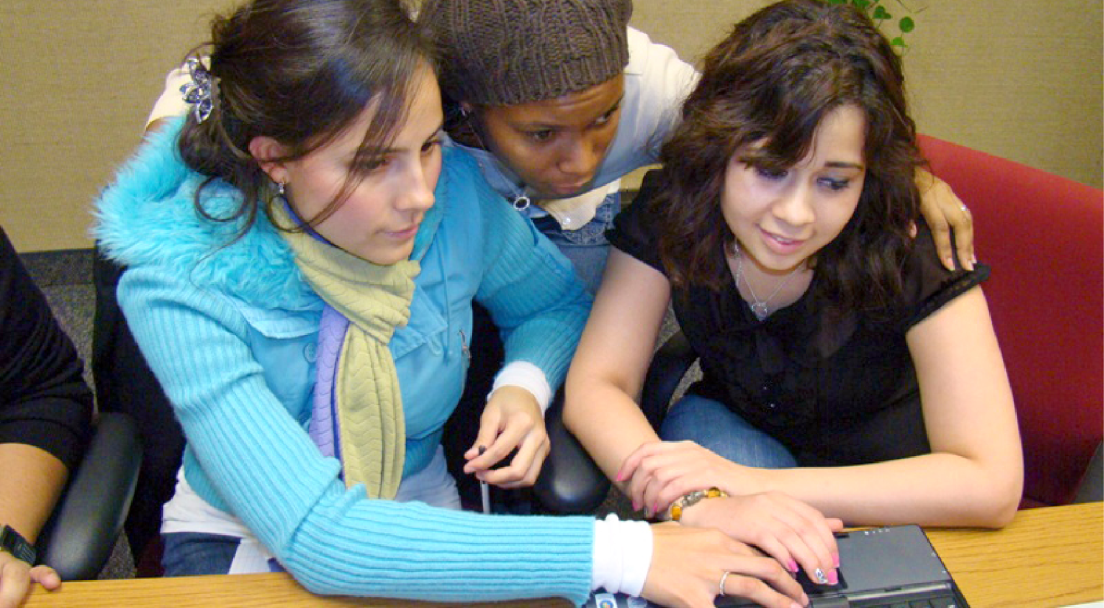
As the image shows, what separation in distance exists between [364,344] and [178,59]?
1714 mm

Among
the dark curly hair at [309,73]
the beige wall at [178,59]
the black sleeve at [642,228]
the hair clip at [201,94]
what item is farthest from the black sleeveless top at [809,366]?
the beige wall at [178,59]

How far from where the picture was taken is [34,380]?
110cm

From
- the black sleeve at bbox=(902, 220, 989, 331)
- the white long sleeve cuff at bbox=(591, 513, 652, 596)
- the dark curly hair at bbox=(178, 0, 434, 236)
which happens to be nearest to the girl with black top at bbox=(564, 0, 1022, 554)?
the black sleeve at bbox=(902, 220, 989, 331)

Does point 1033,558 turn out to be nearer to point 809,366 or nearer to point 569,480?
point 809,366

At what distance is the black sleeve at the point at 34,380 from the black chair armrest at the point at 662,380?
2.55 feet

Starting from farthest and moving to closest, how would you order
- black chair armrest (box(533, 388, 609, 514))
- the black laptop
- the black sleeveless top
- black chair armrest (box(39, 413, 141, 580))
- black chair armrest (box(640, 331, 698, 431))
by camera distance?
black chair armrest (box(640, 331, 698, 431)) → the black sleeveless top → black chair armrest (box(533, 388, 609, 514)) → black chair armrest (box(39, 413, 141, 580)) → the black laptop

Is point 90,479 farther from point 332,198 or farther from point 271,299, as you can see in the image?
point 332,198

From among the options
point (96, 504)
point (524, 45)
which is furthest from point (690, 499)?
point (96, 504)

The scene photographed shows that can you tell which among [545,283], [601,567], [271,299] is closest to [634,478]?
[601,567]

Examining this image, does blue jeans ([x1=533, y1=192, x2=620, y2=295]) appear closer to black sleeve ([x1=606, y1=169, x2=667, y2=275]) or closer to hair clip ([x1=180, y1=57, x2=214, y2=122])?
black sleeve ([x1=606, y1=169, x2=667, y2=275])

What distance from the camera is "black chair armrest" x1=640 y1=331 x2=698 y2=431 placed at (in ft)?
4.11

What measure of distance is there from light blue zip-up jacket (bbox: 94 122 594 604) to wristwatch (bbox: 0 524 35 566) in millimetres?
185

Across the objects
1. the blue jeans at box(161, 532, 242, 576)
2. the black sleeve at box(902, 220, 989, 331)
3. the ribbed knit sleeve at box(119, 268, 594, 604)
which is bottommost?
the blue jeans at box(161, 532, 242, 576)

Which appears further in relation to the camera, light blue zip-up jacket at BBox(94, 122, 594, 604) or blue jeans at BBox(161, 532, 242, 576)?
blue jeans at BBox(161, 532, 242, 576)
